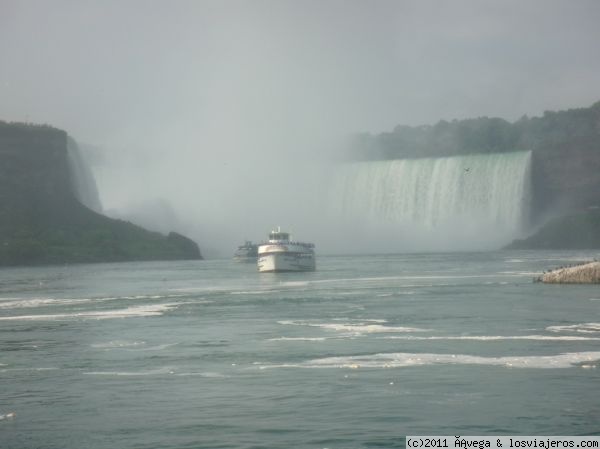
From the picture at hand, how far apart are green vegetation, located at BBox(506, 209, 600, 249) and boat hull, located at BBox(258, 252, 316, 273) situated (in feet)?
239

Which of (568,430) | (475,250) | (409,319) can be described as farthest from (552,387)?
(475,250)

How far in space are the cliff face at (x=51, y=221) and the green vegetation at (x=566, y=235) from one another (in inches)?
2080

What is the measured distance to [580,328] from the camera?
115 feet

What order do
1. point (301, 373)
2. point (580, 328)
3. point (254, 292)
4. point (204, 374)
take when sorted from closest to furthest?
point (301, 373) → point (204, 374) → point (580, 328) → point (254, 292)

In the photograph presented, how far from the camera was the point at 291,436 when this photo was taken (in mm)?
19859

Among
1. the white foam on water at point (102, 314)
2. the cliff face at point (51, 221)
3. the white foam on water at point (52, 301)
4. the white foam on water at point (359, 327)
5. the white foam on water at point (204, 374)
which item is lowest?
the white foam on water at point (204, 374)

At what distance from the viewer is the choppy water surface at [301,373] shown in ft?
66.7

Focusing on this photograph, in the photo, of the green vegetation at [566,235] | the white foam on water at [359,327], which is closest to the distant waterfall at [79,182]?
the green vegetation at [566,235]

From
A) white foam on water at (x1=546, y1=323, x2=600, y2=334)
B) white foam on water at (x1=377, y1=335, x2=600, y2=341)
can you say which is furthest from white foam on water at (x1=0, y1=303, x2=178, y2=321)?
white foam on water at (x1=546, y1=323, x2=600, y2=334)

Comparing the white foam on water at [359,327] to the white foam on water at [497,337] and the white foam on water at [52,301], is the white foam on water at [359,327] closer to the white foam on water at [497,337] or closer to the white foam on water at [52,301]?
the white foam on water at [497,337]

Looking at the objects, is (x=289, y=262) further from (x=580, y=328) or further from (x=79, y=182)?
(x=79, y=182)

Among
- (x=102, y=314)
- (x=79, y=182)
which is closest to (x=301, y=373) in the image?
(x=102, y=314)

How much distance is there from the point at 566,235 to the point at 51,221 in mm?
76493

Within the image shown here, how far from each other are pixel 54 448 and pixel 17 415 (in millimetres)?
3239
